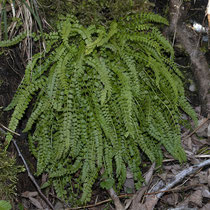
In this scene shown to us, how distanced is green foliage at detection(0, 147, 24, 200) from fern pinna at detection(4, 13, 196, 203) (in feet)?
0.92

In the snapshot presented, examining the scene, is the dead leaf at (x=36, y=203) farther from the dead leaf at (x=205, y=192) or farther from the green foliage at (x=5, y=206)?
the dead leaf at (x=205, y=192)

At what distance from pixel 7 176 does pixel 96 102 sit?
4.24ft

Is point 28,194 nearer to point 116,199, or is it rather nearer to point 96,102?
point 116,199

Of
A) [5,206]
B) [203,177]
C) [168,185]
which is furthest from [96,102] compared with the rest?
[203,177]

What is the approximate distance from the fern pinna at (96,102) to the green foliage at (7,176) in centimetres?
28

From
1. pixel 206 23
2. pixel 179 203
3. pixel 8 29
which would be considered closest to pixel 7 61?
pixel 8 29

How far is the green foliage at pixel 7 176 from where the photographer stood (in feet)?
9.47

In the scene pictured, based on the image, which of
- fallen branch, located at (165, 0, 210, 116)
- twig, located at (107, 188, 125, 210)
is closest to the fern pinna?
twig, located at (107, 188, 125, 210)

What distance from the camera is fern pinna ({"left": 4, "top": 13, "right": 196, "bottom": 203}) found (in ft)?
9.60

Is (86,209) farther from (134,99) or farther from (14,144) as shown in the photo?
(134,99)

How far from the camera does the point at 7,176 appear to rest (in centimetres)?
296

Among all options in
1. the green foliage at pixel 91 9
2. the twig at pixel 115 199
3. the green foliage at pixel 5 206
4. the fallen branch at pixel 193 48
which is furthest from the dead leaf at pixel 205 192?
the green foliage at pixel 91 9

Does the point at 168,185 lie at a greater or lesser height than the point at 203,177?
lesser

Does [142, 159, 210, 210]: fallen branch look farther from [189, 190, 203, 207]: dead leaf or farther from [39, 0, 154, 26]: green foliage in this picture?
[39, 0, 154, 26]: green foliage
